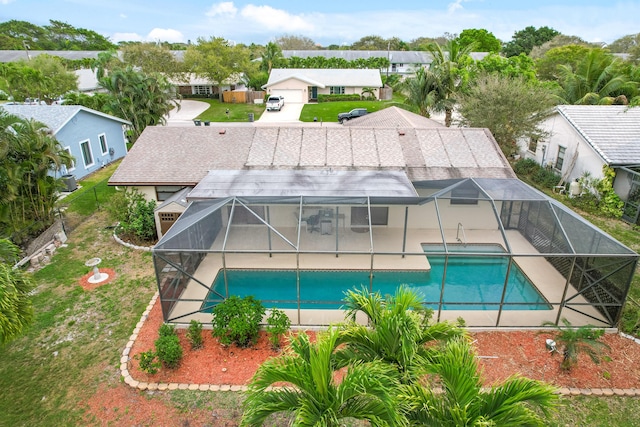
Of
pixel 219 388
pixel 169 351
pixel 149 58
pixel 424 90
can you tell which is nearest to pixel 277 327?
pixel 219 388

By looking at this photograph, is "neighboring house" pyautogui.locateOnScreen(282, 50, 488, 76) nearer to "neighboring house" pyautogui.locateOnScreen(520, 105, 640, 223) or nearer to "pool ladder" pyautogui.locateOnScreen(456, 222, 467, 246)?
"neighboring house" pyautogui.locateOnScreen(520, 105, 640, 223)

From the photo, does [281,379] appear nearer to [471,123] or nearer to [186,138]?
[186,138]

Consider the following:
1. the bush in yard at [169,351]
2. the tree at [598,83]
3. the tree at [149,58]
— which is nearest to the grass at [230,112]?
the tree at [149,58]

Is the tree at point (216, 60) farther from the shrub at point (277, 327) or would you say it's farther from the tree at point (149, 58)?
the shrub at point (277, 327)

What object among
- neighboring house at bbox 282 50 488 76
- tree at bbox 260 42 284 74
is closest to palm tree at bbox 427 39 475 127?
tree at bbox 260 42 284 74

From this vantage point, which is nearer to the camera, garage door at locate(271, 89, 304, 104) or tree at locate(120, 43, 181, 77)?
tree at locate(120, 43, 181, 77)

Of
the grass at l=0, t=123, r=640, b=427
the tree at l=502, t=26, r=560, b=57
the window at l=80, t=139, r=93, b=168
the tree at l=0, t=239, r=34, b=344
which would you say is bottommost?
the grass at l=0, t=123, r=640, b=427
